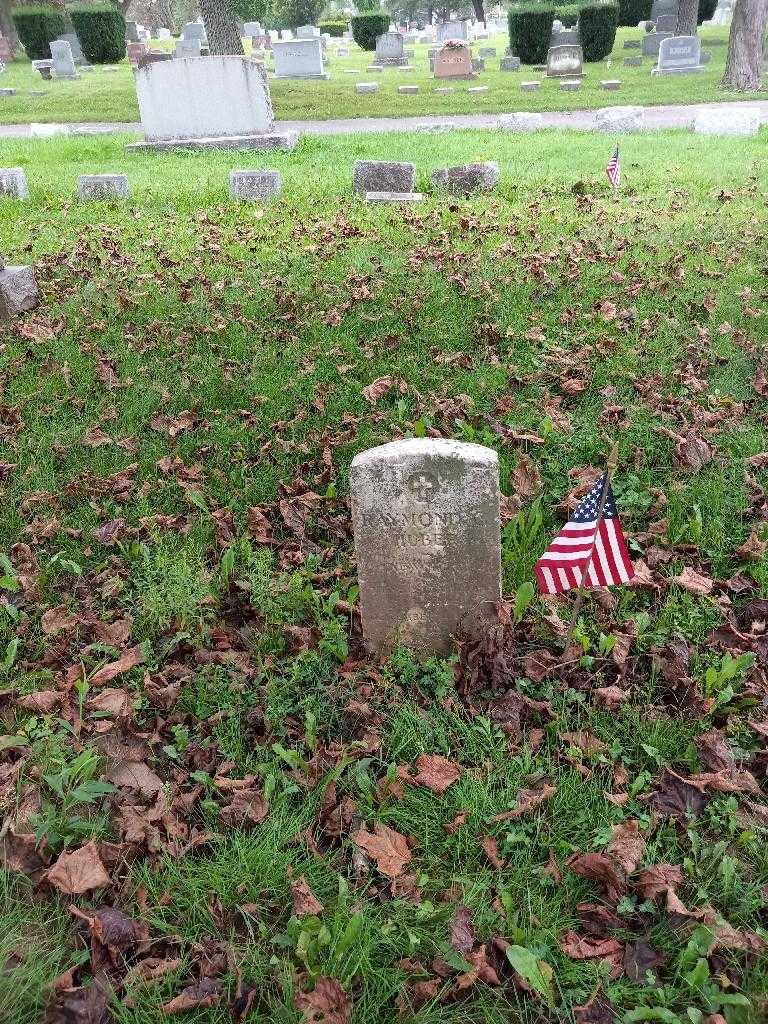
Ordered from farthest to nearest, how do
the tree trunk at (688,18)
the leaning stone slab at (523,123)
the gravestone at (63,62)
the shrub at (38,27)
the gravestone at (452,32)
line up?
the gravestone at (452,32), the shrub at (38,27), the gravestone at (63,62), the tree trunk at (688,18), the leaning stone slab at (523,123)

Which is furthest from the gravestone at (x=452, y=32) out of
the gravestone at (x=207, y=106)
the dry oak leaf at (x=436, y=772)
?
the dry oak leaf at (x=436, y=772)

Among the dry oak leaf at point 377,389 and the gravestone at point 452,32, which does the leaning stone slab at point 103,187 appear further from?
the gravestone at point 452,32

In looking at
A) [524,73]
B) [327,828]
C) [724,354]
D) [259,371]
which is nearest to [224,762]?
[327,828]

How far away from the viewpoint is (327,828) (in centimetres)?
249

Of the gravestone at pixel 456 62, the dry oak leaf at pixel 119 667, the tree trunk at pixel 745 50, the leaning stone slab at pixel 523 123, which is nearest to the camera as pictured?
the dry oak leaf at pixel 119 667

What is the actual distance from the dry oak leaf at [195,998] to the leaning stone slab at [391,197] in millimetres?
8929

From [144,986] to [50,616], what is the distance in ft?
5.94

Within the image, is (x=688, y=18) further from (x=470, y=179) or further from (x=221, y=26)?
(x=470, y=179)

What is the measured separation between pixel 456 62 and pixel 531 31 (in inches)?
158

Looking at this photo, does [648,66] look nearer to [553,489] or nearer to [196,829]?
[553,489]

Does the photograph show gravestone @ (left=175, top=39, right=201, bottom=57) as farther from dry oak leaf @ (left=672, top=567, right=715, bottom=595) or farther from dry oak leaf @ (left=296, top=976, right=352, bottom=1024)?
dry oak leaf @ (left=296, top=976, right=352, bottom=1024)

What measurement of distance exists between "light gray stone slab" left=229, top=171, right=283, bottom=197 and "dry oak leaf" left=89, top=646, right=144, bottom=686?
8.00 meters

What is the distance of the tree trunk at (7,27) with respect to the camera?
119 feet

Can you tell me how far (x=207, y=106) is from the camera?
13484mm
